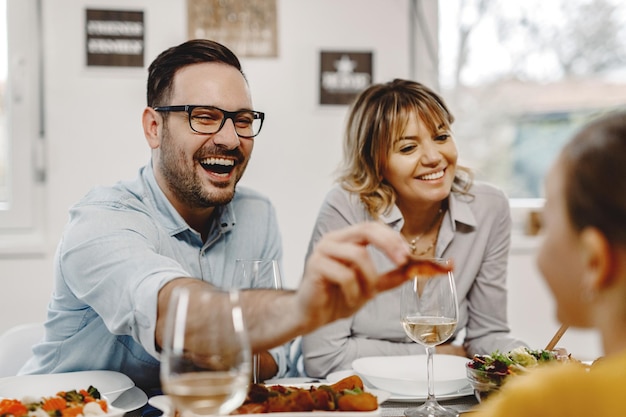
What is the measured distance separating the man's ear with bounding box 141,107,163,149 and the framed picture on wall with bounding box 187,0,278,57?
124 cm

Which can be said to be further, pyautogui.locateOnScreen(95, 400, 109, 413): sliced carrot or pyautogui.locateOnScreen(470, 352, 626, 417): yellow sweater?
pyautogui.locateOnScreen(95, 400, 109, 413): sliced carrot

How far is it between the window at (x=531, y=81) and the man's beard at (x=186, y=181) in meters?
2.06

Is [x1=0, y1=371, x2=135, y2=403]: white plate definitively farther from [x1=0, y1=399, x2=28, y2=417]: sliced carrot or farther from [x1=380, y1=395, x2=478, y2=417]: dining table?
[x1=380, y1=395, x2=478, y2=417]: dining table

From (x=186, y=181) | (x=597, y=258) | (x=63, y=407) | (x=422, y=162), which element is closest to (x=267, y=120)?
(x=422, y=162)

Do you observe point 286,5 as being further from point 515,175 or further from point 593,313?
point 593,313

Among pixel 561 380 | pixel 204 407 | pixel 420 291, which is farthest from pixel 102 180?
pixel 561 380

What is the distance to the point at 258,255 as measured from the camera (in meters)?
1.98

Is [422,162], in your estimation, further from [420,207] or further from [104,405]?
[104,405]

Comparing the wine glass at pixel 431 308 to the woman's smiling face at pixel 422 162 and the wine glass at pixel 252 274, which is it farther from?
the woman's smiling face at pixel 422 162

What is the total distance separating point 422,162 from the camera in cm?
204

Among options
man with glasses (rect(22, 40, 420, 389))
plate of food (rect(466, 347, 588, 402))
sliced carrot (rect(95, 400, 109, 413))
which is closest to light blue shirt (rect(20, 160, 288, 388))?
man with glasses (rect(22, 40, 420, 389))

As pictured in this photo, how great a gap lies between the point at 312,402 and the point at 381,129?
1.23m

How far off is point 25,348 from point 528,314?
7.90 feet

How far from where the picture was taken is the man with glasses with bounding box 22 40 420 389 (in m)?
0.97
